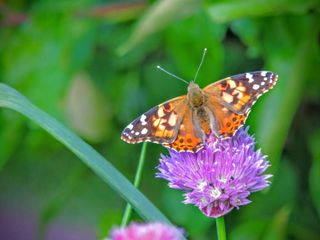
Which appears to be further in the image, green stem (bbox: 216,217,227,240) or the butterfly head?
the butterfly head

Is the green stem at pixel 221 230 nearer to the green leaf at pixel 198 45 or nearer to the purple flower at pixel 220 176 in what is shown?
the purple flower at pixel 220 176

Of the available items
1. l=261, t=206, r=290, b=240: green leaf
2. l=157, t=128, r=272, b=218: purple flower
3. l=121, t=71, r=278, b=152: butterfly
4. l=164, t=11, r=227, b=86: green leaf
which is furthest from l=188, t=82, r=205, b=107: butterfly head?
l=261, t=206, r=290, b=240: green leaf

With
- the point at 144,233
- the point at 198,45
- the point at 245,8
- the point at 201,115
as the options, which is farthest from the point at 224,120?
the point at 198,45

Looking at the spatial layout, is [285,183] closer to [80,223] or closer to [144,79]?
[144,79]

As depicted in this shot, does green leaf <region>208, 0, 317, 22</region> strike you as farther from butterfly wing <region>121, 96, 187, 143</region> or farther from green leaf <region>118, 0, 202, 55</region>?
butterfly wing <region>121, 96, 187, 143</region>

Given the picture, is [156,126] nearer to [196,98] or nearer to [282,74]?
[196,98]

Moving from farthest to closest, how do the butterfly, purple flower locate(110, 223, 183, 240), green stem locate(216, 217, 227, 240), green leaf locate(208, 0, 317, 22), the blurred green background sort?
the blurred green background, green leaf locate(208, 0, 317, 22), the butterfly, green stem locate(216, 217, 227, 240), purple flower locate(110, 223, 183, 240)
